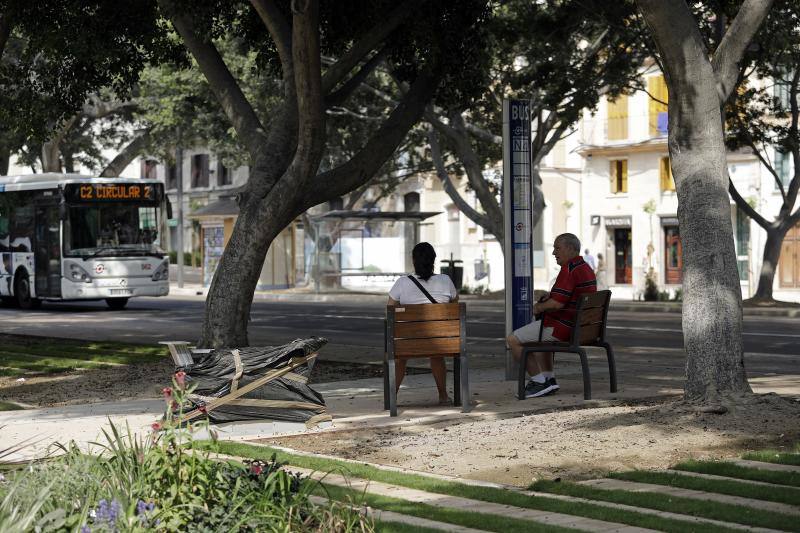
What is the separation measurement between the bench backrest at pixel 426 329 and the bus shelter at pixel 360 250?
1297 inches

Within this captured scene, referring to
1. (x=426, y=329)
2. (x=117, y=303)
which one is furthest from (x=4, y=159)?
(x=426, y=329)

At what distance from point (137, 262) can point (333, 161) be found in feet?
57.1

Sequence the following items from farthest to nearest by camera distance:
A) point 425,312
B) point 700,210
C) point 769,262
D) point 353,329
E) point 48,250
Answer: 1. point 769,262
2. point 48,250
3. point 353,329
4. point 425,312
5. point 700,210

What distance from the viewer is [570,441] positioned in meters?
8.37

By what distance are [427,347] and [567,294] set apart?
1540 mm

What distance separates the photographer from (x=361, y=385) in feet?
42.8

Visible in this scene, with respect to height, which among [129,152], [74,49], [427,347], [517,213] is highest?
[129,152]

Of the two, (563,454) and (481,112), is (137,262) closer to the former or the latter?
(481,112)

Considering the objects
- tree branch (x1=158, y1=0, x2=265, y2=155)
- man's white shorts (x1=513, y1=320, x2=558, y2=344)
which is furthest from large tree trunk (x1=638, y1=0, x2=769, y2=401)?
tree branch (x1=158, y1=0, x2=265, y2=155)

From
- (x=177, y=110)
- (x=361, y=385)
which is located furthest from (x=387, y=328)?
(x=177, y=110)

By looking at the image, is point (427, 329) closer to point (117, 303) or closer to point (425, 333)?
point (425, 333)

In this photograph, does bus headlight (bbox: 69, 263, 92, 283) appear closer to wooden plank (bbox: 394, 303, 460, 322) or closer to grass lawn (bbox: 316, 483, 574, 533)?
wooden plank (bbox: 394, 303, 460, 322)

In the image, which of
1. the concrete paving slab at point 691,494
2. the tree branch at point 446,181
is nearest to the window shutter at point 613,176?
the tree branch at point 446,181

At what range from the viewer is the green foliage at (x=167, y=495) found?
16.1 ft
